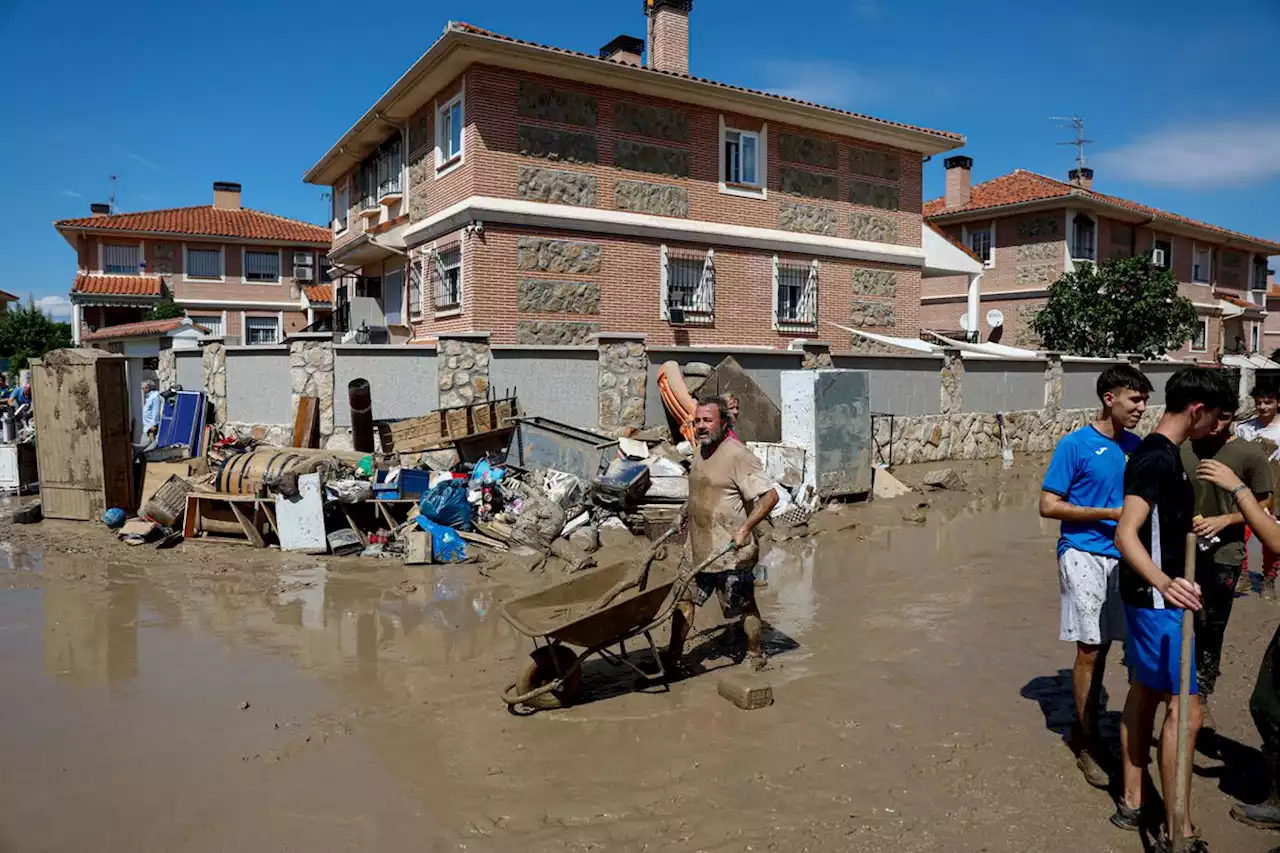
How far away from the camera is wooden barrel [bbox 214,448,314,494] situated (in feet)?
32.6

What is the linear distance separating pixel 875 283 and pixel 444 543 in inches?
555

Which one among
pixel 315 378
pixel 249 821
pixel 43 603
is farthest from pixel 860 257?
pixel 249 821

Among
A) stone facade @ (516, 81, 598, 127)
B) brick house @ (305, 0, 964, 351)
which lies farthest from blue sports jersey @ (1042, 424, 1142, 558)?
stone facade @ (516, 81, 598, 127)

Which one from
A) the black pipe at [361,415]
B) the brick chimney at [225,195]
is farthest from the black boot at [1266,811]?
the brick chimney at [225,195]

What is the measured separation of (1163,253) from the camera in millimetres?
31672

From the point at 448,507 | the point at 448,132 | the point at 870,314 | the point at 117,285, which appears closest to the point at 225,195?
the point at 117,285

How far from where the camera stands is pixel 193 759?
455 centimetres

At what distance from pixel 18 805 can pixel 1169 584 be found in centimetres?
528

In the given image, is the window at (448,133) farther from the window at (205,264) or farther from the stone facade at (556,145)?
the window at (205,264)

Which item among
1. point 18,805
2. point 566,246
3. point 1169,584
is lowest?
point 18,805

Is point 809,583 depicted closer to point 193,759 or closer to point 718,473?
point 718,473

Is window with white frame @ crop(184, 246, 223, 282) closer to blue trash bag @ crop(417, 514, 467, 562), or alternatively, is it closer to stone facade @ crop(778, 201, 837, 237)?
stone facade @ crop(778, 201, 837, 237)

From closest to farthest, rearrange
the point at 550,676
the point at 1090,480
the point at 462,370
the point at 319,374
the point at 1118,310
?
1. the point at 1090,480
2. the point at 550,676
3. the point at 462,370
4. the point at 319,374
5. the point at 1118,310

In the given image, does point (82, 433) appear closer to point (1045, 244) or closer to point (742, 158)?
point (742, 158)
